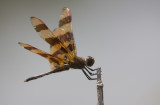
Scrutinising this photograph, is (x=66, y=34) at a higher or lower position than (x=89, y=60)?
higher

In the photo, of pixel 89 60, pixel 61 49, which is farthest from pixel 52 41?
pixel 89 60

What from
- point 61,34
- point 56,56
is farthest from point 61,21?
point 56,56

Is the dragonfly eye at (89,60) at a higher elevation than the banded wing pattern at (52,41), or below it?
below

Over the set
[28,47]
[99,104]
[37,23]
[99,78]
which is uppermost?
[37,23]

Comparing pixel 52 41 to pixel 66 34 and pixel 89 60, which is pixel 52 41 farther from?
pixel 89 60

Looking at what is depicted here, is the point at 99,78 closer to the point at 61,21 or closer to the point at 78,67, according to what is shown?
the point at 78,67

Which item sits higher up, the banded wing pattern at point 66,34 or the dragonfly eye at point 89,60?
the banded wing pattern at point 66,34

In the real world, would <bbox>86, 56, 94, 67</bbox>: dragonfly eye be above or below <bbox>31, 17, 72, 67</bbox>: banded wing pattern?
below

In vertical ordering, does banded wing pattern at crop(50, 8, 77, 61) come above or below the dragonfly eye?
above
